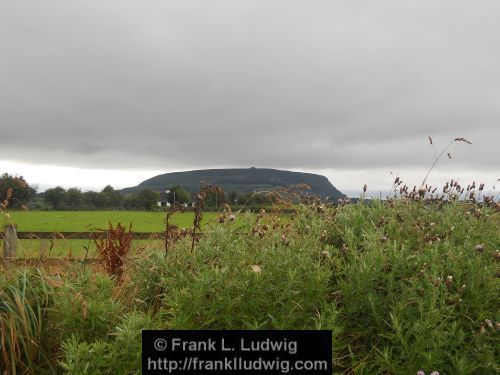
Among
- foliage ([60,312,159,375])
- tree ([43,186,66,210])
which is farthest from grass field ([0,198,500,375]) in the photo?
tree ([43,186,66,210])

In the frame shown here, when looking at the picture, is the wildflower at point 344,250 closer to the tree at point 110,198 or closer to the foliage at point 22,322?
the foliage at point 22,322

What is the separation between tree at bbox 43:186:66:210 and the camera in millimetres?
87206

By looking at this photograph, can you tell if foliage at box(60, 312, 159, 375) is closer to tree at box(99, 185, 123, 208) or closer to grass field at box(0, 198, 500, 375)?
grass field at box(0, 198, 500, 375)

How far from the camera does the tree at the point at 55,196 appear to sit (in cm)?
8721

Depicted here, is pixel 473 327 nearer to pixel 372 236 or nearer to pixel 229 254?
pixel 372 236

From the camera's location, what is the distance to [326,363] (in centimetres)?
335

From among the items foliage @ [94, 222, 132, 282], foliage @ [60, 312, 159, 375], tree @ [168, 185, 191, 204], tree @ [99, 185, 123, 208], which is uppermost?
tree @ [99, 185, 123, 208]

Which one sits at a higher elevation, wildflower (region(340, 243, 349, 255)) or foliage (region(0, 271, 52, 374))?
wildflower (region(340, 243, 349, 255))

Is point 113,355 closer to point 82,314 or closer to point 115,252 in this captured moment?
point 82,314

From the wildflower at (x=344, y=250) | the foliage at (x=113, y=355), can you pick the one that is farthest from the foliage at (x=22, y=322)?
the wildflower at (x=344, y=250)

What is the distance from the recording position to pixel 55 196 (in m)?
88.0

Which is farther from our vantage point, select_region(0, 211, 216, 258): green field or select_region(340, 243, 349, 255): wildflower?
select_region(0, 211, 216, 258): green field

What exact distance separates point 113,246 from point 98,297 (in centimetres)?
205

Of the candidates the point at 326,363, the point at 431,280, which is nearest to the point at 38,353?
the point at 326,363
